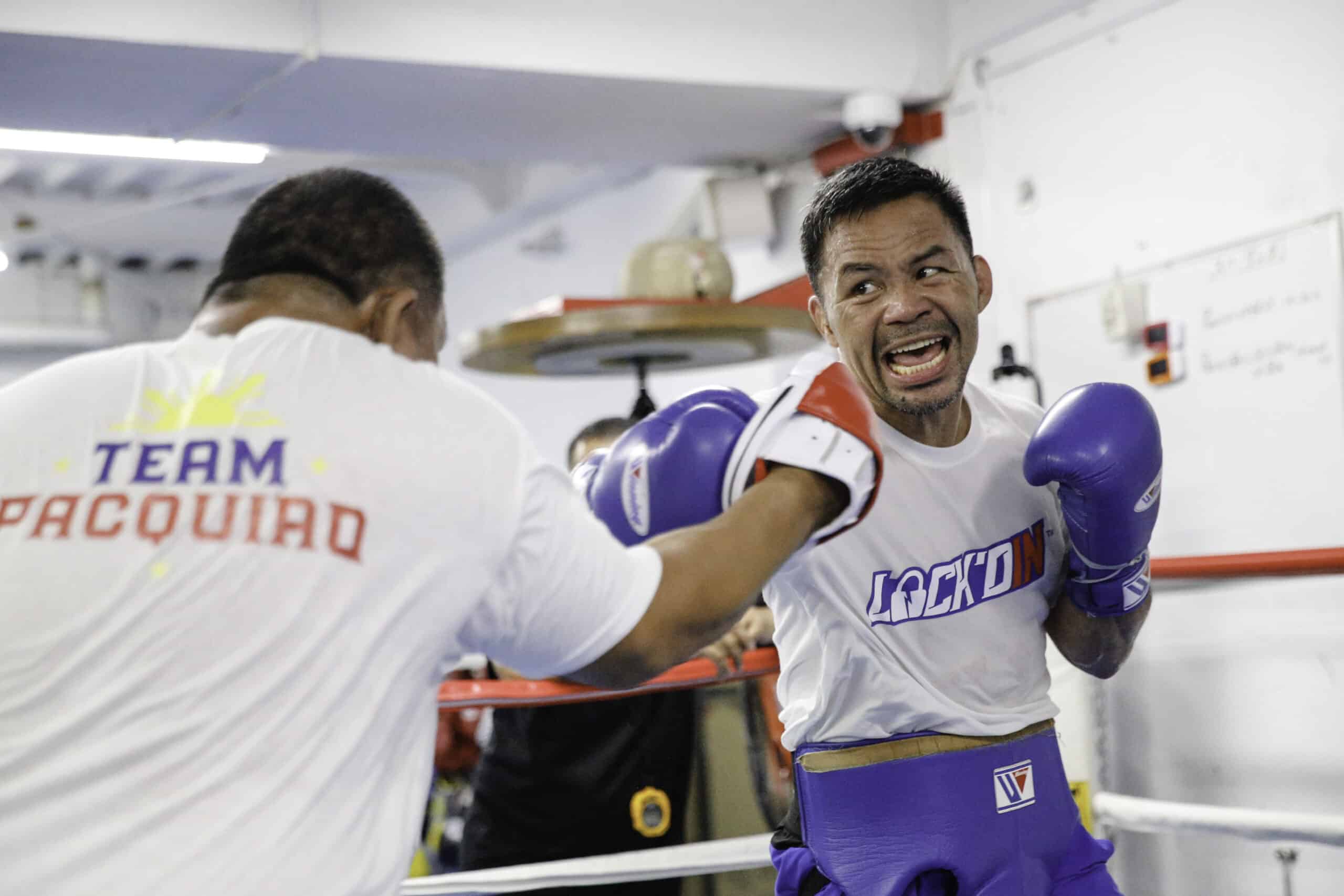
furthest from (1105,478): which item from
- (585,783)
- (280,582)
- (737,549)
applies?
(585,783)

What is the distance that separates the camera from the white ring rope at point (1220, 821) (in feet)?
6.85

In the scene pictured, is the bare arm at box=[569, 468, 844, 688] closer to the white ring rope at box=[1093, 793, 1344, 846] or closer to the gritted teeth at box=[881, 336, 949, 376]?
the gritted teeth at box=[881, 336, 949, 376]

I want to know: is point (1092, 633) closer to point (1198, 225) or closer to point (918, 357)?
point (918, 357)

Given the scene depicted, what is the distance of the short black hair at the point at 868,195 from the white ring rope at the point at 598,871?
3.09 ft

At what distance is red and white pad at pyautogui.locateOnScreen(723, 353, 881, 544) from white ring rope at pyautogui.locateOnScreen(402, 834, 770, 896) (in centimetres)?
106

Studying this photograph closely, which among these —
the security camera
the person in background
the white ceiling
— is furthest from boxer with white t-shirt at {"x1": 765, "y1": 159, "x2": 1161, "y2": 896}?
the security camera

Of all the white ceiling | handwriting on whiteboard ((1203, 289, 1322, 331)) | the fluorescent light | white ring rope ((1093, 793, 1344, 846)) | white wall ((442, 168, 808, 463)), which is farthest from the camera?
white wall ((442, 168, 808, 463))

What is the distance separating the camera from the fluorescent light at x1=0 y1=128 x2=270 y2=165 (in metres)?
4.04

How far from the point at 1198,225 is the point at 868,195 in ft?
6.18

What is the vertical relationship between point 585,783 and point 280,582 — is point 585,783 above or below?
below

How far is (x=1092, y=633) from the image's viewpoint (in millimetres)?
1779

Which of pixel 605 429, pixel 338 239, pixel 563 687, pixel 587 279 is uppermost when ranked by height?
pixel 587 279

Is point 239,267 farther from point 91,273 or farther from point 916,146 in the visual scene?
point 91,273

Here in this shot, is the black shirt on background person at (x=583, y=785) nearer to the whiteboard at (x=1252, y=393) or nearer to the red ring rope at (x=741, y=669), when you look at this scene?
the red ring rope at (x=741, y=669)
